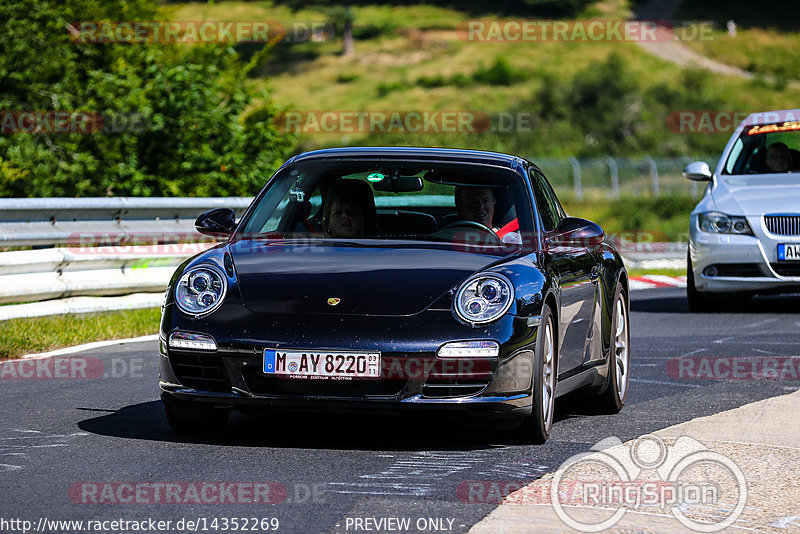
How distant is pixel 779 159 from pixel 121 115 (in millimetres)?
8462

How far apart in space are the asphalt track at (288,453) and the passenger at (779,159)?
5032 millimetres

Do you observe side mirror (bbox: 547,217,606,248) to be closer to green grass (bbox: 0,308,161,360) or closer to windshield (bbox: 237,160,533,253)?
windshield (bbox: 237,160,533,253)

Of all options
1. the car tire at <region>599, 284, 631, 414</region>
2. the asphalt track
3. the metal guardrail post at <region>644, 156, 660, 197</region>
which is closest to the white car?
the asphalt track

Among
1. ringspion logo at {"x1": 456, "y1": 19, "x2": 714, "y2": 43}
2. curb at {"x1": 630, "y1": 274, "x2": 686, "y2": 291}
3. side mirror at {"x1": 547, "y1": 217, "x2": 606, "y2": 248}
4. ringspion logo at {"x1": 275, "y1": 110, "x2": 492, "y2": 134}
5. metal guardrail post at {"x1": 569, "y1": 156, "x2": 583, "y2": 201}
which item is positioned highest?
side mirror at {"x1": 547, "y1": 217, "x2": 606, "y2": 248}

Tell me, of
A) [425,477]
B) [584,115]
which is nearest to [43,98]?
[425,477]

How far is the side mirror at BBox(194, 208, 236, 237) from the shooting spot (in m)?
7.38

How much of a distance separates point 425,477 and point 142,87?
14.8 metres

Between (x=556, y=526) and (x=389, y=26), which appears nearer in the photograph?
(x=556, y=526)

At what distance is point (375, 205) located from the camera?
25.2 ft

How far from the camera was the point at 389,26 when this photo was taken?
337ft

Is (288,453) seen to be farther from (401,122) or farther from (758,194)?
(401,122)

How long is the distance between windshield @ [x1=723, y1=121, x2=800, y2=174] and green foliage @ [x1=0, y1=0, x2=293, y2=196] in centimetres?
714

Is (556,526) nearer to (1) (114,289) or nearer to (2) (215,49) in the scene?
(1) (114,289)

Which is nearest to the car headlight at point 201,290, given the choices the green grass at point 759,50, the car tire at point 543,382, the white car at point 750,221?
the car tire at point 543,382
